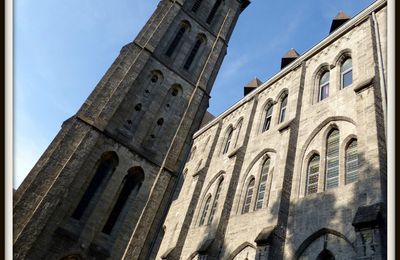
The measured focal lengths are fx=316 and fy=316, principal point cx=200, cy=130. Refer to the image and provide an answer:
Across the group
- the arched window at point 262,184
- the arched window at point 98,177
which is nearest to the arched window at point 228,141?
the arched window at point 262,184

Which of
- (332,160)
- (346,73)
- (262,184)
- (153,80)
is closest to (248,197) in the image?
(262,184)

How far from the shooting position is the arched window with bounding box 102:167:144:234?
721 inches

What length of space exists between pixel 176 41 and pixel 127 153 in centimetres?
1089

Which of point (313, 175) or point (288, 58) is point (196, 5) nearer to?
point (288, 58)

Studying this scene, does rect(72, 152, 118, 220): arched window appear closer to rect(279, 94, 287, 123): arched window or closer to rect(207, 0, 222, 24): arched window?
rect(279, 94, 287, 123): arched window

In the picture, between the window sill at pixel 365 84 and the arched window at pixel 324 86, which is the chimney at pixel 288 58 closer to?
the arched window at pixel 324 86

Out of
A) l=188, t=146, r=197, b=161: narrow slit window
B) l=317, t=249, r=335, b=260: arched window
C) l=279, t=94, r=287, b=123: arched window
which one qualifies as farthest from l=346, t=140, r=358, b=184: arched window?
l=188, t=146, r=197, b=161: narrow slit window

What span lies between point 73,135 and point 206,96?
11077mm

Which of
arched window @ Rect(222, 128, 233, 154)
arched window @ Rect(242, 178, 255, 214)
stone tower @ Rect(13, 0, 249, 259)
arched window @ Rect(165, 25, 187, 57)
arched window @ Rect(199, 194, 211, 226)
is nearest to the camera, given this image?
arched window @ Rect(242, 178, 255, 214)

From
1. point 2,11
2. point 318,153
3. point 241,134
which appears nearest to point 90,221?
point 241,134

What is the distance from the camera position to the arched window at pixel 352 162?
9.25m

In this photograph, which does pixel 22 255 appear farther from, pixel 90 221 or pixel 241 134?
pixel 241 134

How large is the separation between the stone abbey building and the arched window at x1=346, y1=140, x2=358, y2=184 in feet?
0.13

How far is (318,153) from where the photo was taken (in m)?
11.0
